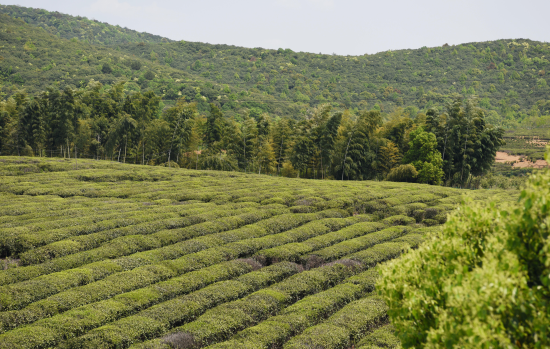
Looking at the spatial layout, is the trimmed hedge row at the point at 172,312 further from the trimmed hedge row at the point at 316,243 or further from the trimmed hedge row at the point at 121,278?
the trimmed hedge row at the point at 121,278

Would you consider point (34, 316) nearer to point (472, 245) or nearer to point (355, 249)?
point (472, 245)

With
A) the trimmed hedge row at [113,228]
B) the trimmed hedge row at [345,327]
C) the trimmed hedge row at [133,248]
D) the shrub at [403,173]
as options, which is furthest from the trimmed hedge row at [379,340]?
the shrub at [403,173]

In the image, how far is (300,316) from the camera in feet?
61.2

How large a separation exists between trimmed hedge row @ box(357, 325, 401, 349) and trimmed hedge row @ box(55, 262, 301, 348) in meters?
7.56

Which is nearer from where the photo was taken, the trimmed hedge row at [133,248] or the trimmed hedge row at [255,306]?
the trimmed hedge row at [255,306]

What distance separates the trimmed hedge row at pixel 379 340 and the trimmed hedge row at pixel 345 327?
67cm

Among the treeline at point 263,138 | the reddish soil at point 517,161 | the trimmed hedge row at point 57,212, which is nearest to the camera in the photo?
the trimmed hedge row at point 57,212

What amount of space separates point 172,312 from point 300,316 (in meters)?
6.47

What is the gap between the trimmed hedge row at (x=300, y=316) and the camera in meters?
16.5

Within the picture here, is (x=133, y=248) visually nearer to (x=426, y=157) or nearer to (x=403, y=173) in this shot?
(x=403, y=173)

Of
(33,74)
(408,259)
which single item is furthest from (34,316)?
(33,74)

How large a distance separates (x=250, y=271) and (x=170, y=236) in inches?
336

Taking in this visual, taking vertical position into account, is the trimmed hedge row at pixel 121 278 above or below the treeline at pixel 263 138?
below

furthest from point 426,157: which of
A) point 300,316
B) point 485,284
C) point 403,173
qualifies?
point 485,284
